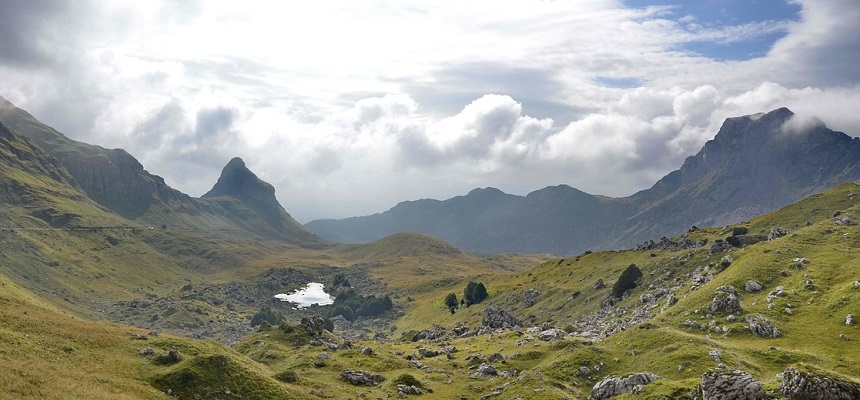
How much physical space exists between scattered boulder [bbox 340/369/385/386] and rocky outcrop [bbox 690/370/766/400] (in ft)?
156

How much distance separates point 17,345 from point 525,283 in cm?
15867

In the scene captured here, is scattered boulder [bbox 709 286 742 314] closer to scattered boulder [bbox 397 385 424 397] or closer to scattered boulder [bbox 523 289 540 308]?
scattered boulder [bbox 397 385 424 397]

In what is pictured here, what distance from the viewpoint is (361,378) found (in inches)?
3191

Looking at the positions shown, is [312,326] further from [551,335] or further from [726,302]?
[726,302]

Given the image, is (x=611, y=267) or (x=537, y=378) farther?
(x=611, y=267)

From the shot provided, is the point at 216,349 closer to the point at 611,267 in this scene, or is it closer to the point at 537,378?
the point at 537,378

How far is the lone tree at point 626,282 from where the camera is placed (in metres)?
134

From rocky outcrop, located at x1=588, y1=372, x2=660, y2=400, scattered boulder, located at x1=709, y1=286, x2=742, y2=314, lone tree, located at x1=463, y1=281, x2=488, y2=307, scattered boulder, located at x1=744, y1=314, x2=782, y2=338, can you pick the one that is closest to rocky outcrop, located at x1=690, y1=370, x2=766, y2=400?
rocky outcrop, located at x1=588, y1=372, x2=660, y2=400

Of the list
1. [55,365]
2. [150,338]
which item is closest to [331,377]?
[150,338]

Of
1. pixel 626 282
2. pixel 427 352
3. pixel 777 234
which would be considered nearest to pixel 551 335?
pixel 427 352

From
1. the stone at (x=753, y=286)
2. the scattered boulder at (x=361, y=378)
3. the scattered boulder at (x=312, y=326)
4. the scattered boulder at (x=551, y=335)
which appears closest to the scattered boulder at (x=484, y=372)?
the scattered boulder at (x=361, y=378)

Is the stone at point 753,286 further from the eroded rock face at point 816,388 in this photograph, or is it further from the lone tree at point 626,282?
the eroded rock face at point 816,388

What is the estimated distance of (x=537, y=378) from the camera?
76.7 metres

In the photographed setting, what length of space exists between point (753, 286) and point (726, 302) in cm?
1013
